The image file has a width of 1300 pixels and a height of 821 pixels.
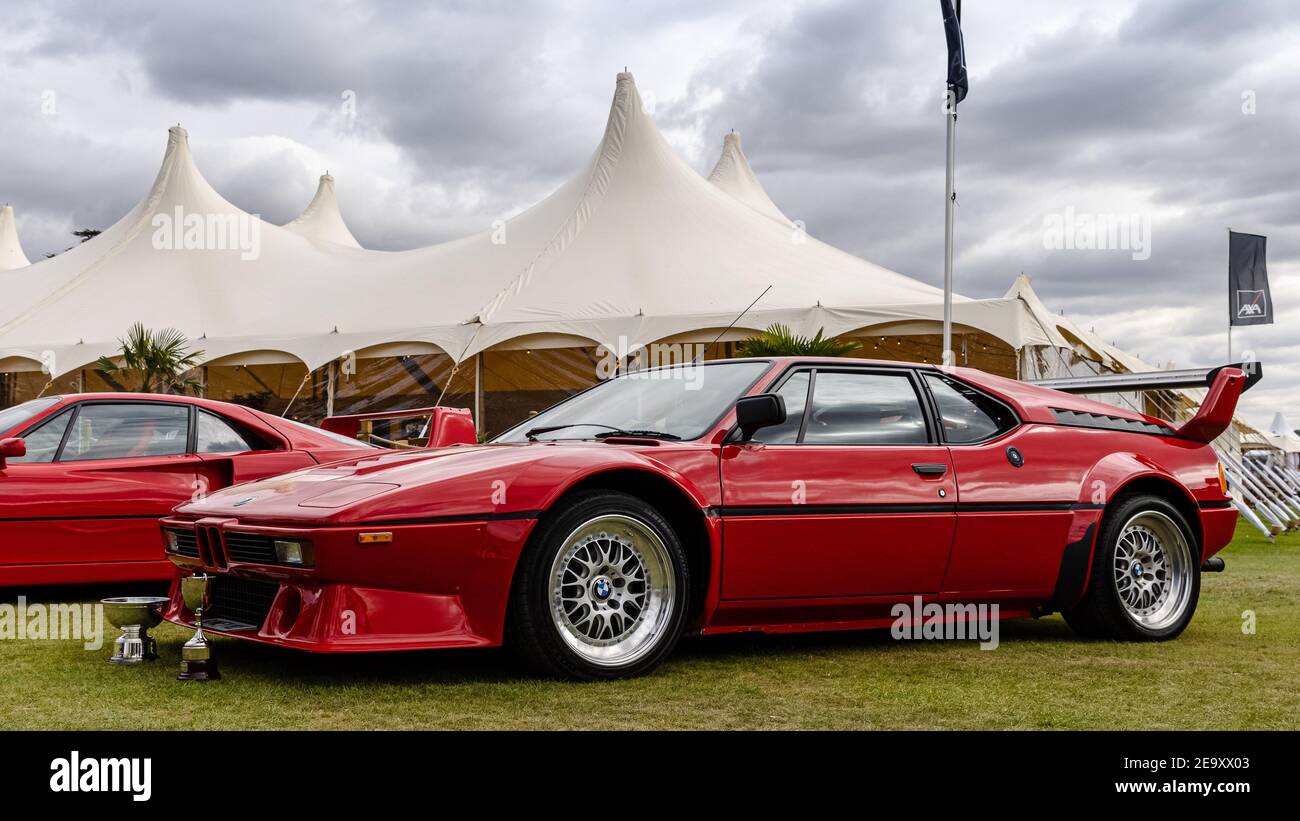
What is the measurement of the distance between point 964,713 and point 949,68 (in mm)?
13832

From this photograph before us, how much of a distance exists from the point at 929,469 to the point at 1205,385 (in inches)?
84.5

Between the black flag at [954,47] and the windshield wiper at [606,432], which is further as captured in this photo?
the black flag at [954,47]

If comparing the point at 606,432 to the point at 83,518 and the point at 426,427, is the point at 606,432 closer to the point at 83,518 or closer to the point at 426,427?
the point at 426,427

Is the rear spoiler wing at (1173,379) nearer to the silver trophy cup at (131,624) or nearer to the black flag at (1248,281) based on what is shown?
the silver trophy cup at (131,624)

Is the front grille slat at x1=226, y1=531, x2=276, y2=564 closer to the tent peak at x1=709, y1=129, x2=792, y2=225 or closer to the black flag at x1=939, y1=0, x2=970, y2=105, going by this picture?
the black flag at x1=939, y1=0, x2=970, y2=105

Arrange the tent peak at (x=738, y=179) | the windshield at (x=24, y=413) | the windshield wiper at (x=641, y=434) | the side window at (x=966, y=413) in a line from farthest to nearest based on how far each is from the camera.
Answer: the tent peak at (x=738, y=179) < the windshield at (x=24, y=413) < the side window at (x=966, y=413) < the windshield wiper at (x=641, y=434)

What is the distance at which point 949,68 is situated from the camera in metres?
16.5

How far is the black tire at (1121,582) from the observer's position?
5.75 metres

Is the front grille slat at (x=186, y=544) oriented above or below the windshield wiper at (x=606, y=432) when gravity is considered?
below

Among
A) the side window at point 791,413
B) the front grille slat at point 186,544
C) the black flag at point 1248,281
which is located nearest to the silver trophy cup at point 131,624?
the front grille slat at point 186,544

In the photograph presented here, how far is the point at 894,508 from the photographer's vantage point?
5.18m

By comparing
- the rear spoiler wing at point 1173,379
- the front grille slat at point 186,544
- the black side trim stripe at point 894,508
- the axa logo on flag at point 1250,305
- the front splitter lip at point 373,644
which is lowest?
the front splitter lip at point 373,644

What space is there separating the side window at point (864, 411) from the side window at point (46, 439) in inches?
156
